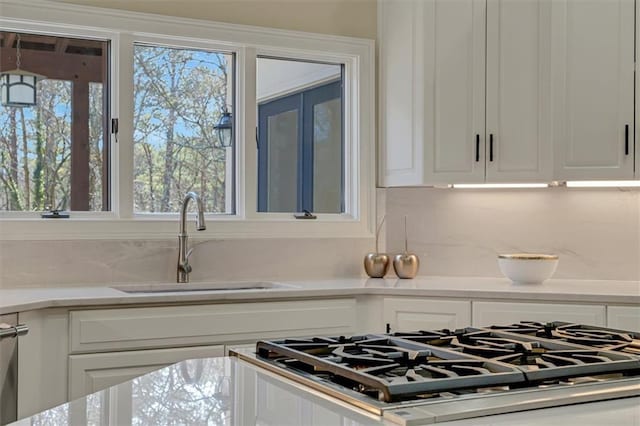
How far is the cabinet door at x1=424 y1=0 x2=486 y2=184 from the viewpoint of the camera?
3.44 meters

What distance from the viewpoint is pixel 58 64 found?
323cm

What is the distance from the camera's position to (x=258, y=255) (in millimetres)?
3525

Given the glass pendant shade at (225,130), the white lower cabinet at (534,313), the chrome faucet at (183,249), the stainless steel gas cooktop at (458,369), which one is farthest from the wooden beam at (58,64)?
the stainless steel gas cooktop at (458,369)

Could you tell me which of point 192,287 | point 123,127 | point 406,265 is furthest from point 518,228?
point 123,127

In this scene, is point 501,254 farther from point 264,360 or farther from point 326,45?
point 264,360

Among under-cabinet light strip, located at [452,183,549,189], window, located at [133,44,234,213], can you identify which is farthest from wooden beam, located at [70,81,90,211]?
under-cabinet light strip, located at [452,183,549,189]

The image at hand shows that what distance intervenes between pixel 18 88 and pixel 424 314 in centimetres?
197

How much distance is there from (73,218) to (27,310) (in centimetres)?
83

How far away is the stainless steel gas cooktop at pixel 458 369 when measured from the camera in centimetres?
102

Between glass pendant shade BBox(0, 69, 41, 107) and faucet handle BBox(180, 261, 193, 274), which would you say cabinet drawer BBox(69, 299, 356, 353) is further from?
glass pendant shade BBox(0, 69, 41, 107)

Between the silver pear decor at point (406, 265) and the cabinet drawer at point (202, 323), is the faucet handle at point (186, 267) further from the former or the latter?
the silver pear decor at point (406, 265)

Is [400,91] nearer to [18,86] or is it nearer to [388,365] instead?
[18,86]

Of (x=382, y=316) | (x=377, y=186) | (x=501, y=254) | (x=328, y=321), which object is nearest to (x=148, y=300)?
(x=328, y=321)

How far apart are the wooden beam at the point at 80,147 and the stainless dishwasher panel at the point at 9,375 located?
3.18 feet
